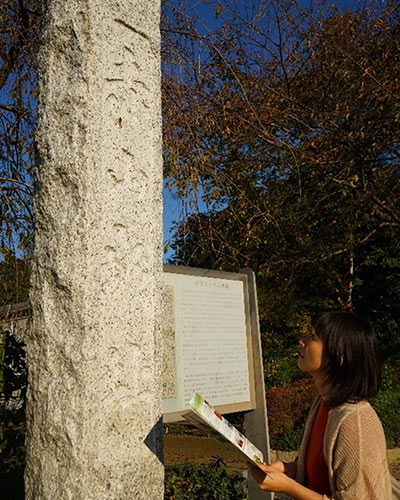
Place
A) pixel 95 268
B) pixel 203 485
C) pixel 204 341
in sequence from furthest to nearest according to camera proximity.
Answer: pixel 203 485 → pixel 204 341 → pixel 95 268

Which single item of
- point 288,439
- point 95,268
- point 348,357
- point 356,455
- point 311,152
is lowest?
point 288,439

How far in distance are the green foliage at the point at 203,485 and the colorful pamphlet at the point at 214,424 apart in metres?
2.27

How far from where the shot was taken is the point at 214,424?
1.57 meters

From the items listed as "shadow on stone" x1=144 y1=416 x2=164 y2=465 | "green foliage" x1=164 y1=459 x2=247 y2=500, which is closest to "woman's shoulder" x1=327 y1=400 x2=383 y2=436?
"shadow on stone" x1=144 y1=416 x2=164 y2=465

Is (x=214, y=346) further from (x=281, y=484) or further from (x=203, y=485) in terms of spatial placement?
(x=203, y=485)

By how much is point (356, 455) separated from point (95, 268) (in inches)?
43.5

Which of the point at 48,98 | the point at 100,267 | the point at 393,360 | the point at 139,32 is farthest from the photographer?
the point at 393,360

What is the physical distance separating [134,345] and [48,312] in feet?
1.11

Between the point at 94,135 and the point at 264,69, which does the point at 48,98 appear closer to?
the point at 94,135

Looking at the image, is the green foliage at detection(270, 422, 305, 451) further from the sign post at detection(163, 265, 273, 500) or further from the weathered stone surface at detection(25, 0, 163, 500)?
the weathered stone surface at detection(25, 0, 163, 500)

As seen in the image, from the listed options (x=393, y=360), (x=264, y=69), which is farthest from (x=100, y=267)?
(x=393, y=360)

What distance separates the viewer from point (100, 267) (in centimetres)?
183

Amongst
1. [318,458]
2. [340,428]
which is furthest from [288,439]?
[340,428]

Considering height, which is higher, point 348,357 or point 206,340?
point 206,340
